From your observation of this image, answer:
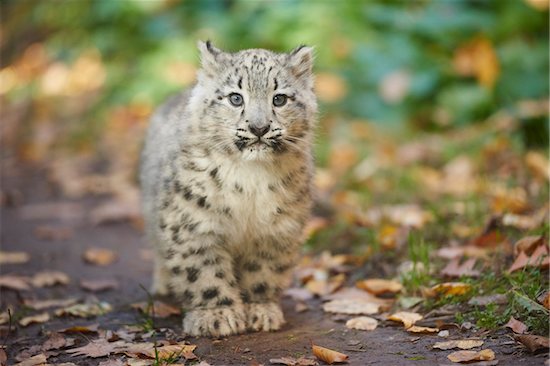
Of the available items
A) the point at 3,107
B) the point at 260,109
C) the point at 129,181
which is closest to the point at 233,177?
the point at 260,109

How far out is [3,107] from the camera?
40.7 feet

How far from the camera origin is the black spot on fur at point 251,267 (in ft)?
15.2

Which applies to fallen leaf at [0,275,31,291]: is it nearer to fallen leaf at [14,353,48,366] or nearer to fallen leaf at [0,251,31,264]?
fallen leaf at [0,251,31,264]

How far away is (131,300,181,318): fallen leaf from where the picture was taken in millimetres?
4758

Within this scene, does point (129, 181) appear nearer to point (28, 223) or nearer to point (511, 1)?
point (28, 223)

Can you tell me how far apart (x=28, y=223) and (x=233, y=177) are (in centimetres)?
357

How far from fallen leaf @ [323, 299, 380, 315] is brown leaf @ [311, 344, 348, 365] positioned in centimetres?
82

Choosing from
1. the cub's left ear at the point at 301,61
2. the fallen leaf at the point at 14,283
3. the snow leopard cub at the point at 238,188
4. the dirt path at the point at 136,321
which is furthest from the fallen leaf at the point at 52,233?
the cub's left ear at the point at 301,61

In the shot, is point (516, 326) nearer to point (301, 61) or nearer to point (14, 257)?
point (301, 61)

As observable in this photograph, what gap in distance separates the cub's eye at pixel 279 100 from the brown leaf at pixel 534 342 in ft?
5.61

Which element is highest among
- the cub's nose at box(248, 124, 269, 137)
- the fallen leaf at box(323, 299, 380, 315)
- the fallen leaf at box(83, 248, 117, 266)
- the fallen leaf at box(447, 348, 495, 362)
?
the cub's nose at box(248, 124, 269, 137)

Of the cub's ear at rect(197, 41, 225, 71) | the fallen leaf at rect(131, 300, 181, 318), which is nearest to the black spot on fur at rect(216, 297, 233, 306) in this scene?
the fallen leaf at rect(131, 300, 181, 318)

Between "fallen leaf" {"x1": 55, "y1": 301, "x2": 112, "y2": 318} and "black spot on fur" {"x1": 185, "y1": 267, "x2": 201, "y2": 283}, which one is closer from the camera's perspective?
"black spot on fur" {"x1": 185, "y1": 267, "x2": 201, "y2": 283}

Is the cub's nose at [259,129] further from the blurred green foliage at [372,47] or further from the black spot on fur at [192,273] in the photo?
the blurred green foliage at [372,47]
